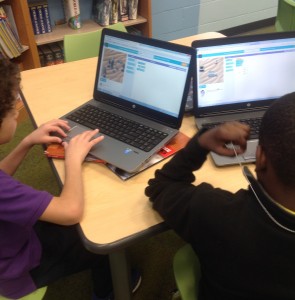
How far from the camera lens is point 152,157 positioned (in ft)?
3.33

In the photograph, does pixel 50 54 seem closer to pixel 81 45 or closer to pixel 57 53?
pixel 57 53

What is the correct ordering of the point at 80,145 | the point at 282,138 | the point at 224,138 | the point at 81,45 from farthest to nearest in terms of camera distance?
the point at 81,45, the point at 80,145, the point at 224,138, the point at 282,138

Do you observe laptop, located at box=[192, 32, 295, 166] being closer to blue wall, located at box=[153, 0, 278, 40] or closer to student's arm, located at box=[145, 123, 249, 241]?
student's arm, located at box=[145, 123, 249, 241]

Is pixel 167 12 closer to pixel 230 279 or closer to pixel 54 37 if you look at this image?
pixel 54 37

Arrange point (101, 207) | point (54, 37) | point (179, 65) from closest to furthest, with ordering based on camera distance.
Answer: point (101, 207)
point (179, 65)
point (54, 37)

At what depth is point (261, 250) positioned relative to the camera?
Result: 0.64 meters

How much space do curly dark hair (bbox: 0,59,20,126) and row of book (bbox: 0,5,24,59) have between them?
1.41 metres

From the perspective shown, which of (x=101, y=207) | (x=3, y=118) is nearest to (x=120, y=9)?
(x=3, y=118)

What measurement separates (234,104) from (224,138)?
372 millimetres

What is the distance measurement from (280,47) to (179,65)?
1.15ft

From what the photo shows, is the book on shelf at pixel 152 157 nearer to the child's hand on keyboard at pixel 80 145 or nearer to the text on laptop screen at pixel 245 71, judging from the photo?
the child's hand on keyboard at pixel 80 145

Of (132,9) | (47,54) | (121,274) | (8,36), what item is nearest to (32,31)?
(8,36)

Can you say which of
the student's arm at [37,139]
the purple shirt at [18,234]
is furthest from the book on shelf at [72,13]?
the purple shirt at [18,234]

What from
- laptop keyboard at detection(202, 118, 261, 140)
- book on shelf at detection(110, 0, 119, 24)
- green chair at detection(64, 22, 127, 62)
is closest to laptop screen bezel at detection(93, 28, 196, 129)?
laptop keyboard at detection(202, 118, 261, 140)
